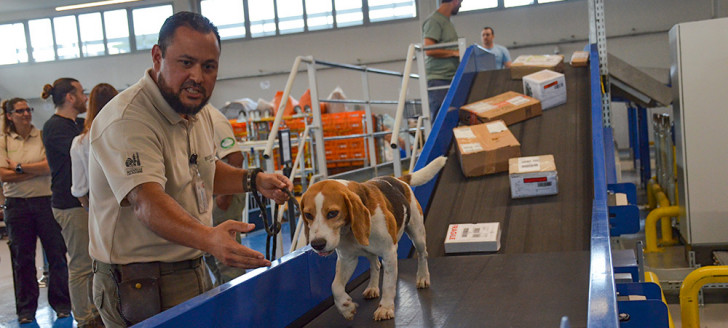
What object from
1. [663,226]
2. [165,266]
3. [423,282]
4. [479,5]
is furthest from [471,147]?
[479,5]

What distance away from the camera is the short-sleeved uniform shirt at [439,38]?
5.93 meters

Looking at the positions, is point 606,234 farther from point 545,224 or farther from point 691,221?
point 691,221

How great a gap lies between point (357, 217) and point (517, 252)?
55.3 inches

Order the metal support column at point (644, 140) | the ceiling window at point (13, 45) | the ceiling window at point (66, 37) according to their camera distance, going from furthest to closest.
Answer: the ceiling window at point (13, 45)
the ceiling window at point (66, 37)
the metal support column at point (644, 140)

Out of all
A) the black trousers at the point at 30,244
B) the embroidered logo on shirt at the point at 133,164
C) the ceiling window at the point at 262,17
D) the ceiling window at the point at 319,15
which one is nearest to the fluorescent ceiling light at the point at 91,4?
the ceiling window at the point at 262,17

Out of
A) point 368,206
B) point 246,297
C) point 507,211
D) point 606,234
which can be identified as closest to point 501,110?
point 507,211

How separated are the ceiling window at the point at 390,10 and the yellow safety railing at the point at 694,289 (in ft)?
44.3

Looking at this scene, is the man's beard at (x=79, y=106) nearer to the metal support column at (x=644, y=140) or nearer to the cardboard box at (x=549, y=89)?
the cardboard box at (x=549, y=89)

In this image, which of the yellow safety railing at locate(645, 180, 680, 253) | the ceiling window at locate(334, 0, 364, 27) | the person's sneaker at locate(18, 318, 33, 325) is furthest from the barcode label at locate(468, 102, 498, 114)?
the ceiling window at locate(334, 0, 364, 27)

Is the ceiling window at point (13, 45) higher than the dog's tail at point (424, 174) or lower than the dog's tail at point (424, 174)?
higher

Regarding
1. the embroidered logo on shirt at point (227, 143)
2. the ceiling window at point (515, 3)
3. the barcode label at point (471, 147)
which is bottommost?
the barcode label at point (471, 147)

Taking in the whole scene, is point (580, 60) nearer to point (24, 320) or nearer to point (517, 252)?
point (517, 252)

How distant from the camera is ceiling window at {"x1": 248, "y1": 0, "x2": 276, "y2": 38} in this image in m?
16.7

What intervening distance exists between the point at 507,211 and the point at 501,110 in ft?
4.29
